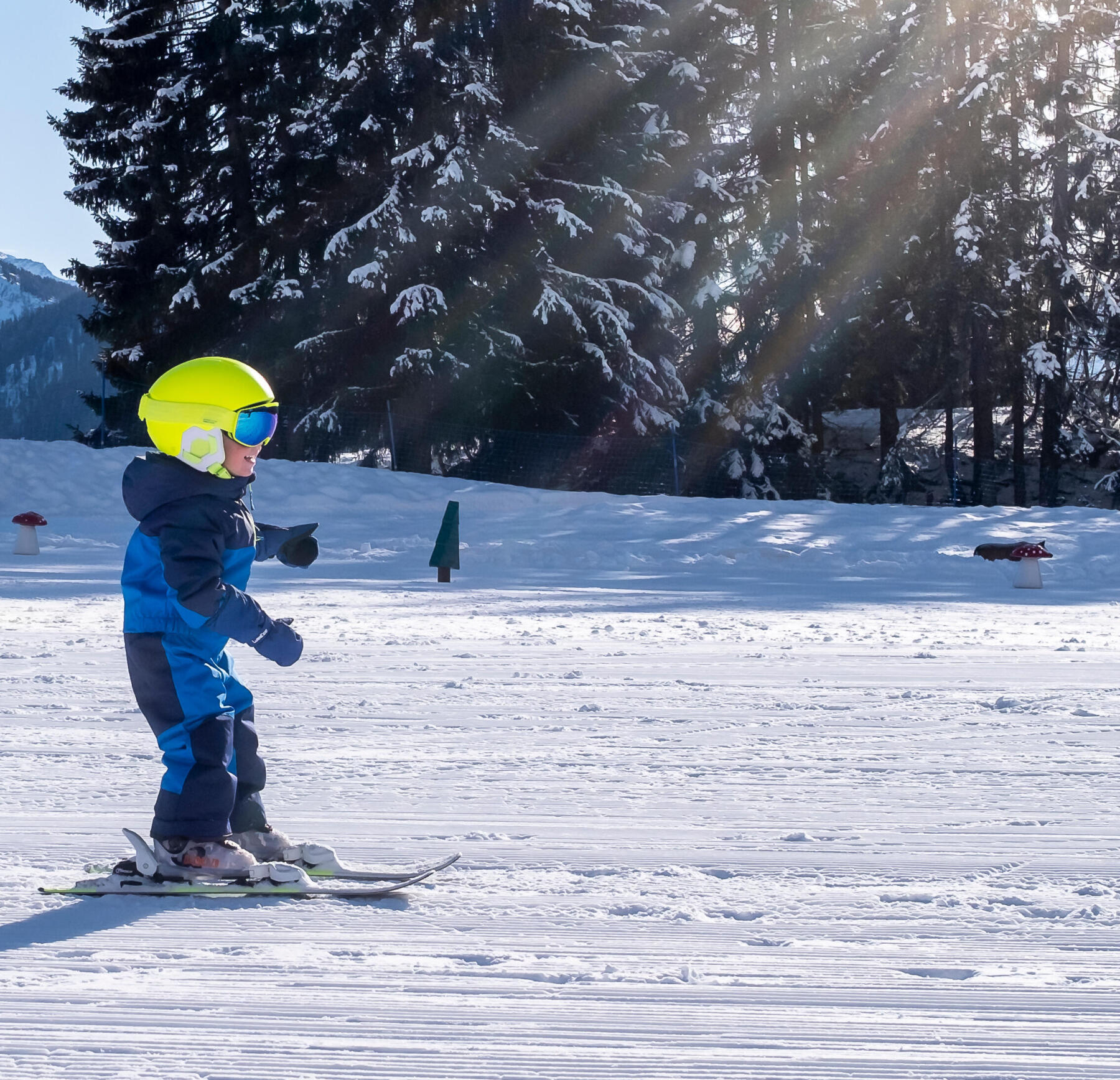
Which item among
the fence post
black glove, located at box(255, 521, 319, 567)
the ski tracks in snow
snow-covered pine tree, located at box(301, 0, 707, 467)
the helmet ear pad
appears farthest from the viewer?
snow-covered pine tree, located at box(301, 0, 707, 467)

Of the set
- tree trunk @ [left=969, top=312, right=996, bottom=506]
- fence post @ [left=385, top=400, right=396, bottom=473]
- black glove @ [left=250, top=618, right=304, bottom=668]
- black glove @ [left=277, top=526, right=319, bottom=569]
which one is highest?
tree trunk @ [left=969, top=312, right=996, bottom=506]

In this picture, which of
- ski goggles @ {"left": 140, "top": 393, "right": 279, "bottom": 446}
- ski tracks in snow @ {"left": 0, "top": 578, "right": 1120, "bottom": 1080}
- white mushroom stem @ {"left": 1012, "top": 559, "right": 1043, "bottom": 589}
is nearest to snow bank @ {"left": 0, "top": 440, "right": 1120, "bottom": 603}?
white mushroom stem @ {"left": 1012, "top": 559, "right": 1043, "bottom": 589}

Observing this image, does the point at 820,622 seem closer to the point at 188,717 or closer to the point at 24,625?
the point at 24,625

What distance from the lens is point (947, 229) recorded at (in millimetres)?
29172

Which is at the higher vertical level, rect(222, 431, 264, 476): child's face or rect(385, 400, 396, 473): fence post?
rect(385, 400, 396, 473): fence post

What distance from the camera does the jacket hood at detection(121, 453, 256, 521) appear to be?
3.13 m

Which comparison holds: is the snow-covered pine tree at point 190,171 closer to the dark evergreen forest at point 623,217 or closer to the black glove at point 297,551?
the dark evergreen forest at point 623,217

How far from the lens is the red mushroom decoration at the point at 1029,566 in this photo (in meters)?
12.6

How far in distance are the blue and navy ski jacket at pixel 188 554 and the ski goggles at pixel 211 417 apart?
0.34ft

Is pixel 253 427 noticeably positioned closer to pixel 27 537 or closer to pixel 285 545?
pixel 285 545

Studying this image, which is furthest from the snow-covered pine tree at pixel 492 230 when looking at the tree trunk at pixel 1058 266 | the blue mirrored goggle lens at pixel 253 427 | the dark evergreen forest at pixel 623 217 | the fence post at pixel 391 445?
the blue mirrored goggle lens at pixel 253 427

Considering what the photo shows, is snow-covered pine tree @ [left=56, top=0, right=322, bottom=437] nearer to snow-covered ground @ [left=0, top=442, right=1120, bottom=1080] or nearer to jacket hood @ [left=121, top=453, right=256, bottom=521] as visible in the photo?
snow-covered ground @ [left=0, top=442, right=1120, bottom=1080]

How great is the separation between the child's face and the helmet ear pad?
2cm

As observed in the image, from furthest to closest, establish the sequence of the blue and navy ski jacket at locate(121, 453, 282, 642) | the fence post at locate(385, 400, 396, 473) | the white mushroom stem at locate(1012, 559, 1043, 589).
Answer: the fence post at locate(385, 400, 396, 473), the white mushroom stem at locate(1012, 559, 1043, 589), the blue and navy ski jacket at locate(121, 453, 282, 642)
